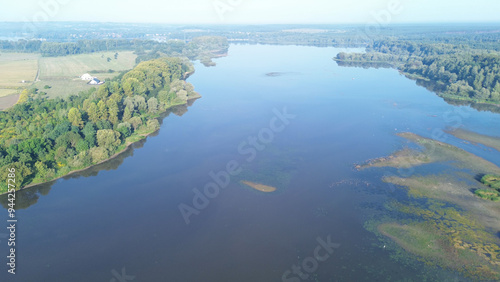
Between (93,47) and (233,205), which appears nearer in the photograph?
(233,205)

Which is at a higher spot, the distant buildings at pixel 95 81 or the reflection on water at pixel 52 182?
the distant buildings at pixel 95 81

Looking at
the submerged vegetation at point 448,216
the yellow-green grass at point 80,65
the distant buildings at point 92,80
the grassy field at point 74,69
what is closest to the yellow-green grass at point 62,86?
the grassy field at point 74,69

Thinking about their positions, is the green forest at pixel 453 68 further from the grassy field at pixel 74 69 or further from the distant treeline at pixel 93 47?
the grassy field at pixel 74 69

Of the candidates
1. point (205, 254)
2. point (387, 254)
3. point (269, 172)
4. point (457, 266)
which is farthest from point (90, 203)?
point (457, 266)

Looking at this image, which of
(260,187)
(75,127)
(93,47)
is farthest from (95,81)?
(93,47)

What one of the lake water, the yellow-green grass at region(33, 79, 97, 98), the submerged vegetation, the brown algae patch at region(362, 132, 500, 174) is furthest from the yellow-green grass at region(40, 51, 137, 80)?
the submerged vegetation

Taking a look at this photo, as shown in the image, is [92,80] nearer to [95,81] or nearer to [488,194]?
[95,81]
